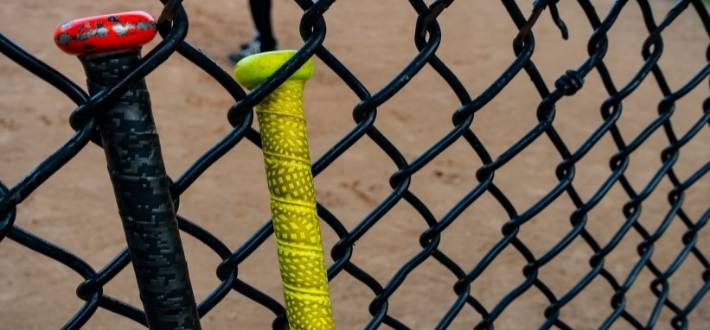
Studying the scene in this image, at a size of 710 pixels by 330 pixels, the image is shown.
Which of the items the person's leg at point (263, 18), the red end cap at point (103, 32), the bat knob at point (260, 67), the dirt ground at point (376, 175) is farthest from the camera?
the person's leg at point (263, 18)

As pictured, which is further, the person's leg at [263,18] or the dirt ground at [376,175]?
the person's leg at [263,18]

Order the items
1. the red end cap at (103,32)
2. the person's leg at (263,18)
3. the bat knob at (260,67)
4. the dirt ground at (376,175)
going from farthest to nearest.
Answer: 1. the person's leg at (263,18)
2. the dirt ground at (376,175)
3. the bat knob at (260,67)
4. the red end cap at (103,32)

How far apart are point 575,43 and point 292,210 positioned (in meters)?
3.42

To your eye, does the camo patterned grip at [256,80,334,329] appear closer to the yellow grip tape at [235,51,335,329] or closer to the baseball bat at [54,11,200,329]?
the yellow grip tape at [235,51,335,329]

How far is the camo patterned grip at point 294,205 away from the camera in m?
0.63

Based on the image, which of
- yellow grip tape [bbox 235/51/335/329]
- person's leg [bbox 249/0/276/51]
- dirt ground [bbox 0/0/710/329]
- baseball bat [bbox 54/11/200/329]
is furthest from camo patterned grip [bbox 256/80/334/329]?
person's leg [bbox 249/0/276/51]

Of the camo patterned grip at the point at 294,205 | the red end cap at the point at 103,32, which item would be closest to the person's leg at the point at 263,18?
the camo patterned grip at the point at 294,205

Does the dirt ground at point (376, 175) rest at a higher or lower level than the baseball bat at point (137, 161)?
higher

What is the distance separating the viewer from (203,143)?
260cm

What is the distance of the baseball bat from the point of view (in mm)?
475

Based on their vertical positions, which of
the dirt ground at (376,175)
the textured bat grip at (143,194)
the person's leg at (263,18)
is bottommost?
the textured bat grip at (143,194)

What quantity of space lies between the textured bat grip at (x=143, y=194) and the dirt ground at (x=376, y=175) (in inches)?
47.8

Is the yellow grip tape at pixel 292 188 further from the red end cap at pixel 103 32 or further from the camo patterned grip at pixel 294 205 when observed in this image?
the red end cap at pixel 103 32

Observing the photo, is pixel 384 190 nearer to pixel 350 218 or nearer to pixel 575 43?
pixel 350 218
